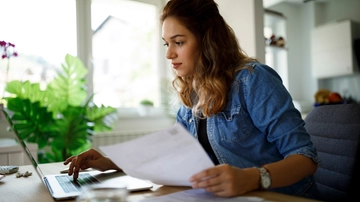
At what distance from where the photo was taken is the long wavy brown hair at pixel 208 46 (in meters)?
1.09

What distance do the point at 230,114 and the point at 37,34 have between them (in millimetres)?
2701

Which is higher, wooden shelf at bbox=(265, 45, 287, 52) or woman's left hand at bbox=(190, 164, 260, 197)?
wooden shelf at bbox=(265, 45, 287, 52)

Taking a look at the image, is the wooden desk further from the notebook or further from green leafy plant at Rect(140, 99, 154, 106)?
green leafy plant at Rect(140, 99, 154, 106)

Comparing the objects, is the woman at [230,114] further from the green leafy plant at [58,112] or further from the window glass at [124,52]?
the window glass at [124,52]

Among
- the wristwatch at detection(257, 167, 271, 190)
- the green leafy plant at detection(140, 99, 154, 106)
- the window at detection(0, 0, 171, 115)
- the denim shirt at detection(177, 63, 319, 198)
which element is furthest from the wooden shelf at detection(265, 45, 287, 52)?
the wristwatch at detection(257, 167, 271, 190)

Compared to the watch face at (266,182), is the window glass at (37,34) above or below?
above

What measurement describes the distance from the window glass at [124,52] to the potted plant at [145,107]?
13cm

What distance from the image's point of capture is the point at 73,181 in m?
0.93

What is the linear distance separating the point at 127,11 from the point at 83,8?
0.55m

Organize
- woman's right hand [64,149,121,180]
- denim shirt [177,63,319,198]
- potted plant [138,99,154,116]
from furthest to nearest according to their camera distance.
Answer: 1. potted plant [138,99,154,116]
2. woman's right hand [64,149,121,180]
3. denim shirt [177,63,319,198]

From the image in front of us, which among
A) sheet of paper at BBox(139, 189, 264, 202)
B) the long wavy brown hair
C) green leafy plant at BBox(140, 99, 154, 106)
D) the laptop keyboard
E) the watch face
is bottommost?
the laptop keyboard

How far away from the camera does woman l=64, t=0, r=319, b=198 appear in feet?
2.62

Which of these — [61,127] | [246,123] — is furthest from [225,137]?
[61,127]

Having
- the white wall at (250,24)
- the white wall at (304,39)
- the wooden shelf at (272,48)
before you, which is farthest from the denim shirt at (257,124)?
the white wall at (304,39)
